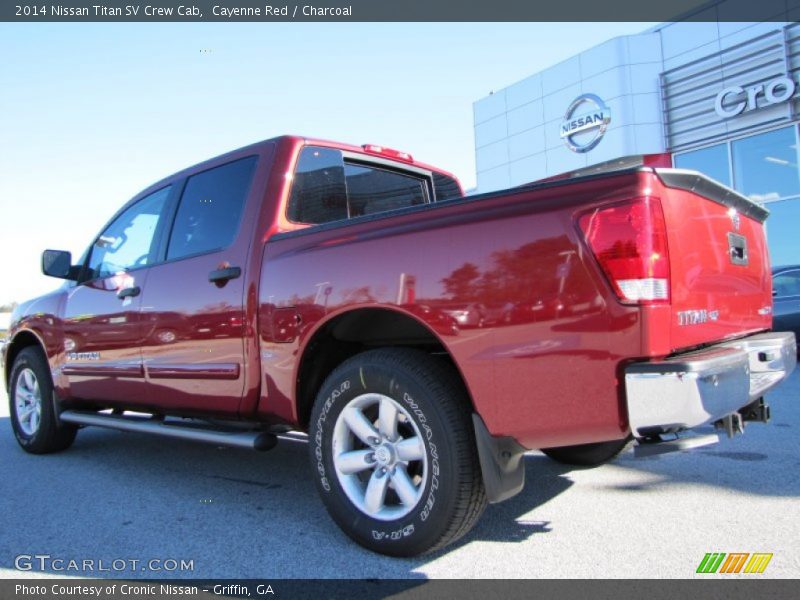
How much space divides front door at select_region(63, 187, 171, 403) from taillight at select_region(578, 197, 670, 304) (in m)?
2.94

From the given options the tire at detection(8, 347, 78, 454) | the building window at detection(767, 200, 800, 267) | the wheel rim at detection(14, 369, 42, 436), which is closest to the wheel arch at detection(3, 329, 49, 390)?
the tire at detection(8, 347, 78, 454)

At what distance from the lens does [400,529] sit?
259 cm

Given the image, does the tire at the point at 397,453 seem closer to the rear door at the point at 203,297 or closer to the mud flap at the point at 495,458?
the mud flap at the point at 495,458

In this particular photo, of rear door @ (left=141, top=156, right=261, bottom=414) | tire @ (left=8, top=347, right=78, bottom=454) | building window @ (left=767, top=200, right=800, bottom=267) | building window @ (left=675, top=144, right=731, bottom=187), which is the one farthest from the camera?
building window @ (left=675, top=144, right=731, bottom=187)

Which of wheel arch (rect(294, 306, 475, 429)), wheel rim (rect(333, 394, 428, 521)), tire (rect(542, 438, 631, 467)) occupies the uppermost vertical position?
wheel arch (rect(294, 306, 475, 429))

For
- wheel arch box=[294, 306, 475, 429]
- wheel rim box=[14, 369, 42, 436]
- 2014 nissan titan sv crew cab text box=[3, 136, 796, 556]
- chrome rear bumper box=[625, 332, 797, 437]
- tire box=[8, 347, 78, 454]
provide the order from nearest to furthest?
chrome rear bumper box=[625, 332, 797, 437] → 2014 nissan titan sv crew cab text box=[3, 136, 796, 556] → wheel arch box=[294, 306, 475, 429] → tire box=[8, 347, 78, 454] → wheel rim box=[14, 369, 42, 436]

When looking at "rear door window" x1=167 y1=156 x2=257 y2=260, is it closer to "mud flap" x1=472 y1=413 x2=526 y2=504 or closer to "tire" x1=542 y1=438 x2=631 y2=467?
"mud flap" x1=472 y1=413 x2=526 y2=504

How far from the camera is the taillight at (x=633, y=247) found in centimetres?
212

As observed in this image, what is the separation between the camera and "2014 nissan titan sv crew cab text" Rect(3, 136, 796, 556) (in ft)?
7.08

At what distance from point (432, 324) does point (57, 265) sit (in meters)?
3.58

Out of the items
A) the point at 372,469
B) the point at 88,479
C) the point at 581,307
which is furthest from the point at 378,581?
the point at 88,479

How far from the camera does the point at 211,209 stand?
3.80 m

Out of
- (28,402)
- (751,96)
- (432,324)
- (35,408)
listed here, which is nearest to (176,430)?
(432,324)

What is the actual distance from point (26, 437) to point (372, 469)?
3780 mm
